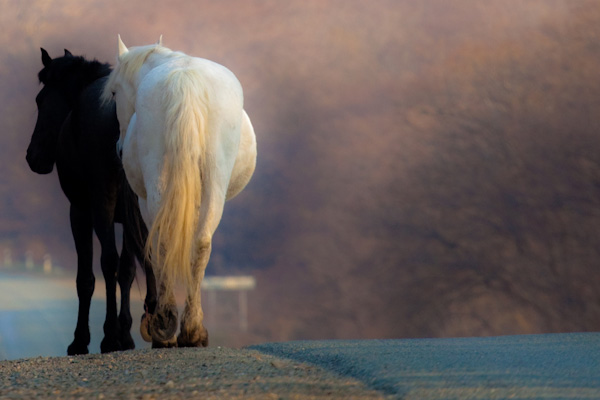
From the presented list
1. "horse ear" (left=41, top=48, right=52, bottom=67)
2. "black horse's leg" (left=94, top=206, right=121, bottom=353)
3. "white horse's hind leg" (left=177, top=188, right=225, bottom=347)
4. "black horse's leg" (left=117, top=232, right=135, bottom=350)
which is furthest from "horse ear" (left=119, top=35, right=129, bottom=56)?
"white horse's hind leg" (left=177, top=188, right=225, bottom=347)

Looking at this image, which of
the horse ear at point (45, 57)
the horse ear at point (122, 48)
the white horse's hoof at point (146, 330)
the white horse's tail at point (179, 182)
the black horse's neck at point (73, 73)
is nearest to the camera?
the white horse's tail at point (179, 182)

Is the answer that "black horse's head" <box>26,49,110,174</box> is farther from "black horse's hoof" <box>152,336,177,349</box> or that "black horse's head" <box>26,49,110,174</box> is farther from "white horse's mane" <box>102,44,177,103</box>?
"black horse's hoof" <box>152,336,177,349</box>

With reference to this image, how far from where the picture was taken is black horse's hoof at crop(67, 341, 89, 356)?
6957mm

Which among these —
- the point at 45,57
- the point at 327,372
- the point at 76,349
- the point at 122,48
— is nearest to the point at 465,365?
the point at 327,372

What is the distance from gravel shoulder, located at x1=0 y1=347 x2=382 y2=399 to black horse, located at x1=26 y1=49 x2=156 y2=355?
99cm

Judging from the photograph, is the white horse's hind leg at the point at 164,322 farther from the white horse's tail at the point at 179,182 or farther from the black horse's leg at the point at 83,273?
the black horse's leg at the point at 83,273

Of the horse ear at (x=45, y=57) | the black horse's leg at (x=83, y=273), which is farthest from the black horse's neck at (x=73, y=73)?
the black horse's leg at (x=83, y=273)

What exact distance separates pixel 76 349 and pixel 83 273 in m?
0.57

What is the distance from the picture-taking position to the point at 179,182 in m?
5.50

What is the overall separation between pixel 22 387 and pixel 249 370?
1.08 m

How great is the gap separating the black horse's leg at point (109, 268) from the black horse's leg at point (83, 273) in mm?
621

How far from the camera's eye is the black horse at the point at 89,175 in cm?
642

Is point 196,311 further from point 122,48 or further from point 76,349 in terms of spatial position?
point 122,48

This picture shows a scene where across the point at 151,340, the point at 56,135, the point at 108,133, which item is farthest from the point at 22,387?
the point at 56,135
